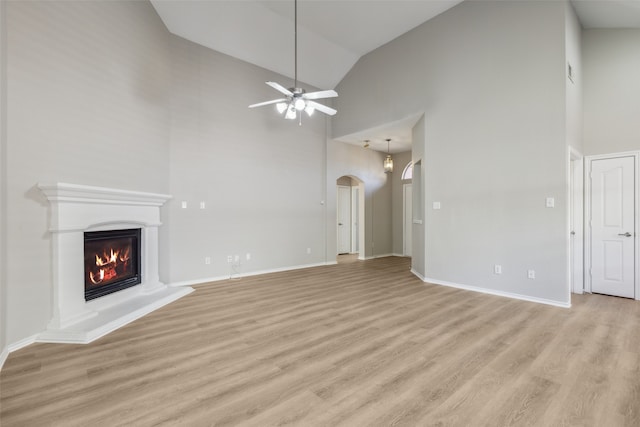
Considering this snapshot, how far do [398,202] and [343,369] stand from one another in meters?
6.94

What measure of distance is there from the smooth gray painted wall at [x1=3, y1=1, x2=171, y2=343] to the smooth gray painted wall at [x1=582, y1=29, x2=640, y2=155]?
6.67m

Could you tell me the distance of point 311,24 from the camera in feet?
17.5

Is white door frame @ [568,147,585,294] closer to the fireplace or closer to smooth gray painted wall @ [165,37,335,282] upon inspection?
smooth gray painted wall @ [165,37,335,282]

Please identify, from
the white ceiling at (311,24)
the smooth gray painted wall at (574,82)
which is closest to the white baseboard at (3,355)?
the white ceiling at (311,24)

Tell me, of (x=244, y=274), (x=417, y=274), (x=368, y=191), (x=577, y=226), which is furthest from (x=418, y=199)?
(x=244, y=274)

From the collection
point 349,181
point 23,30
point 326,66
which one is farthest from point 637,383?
point 349,181

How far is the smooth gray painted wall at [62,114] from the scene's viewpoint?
265cm

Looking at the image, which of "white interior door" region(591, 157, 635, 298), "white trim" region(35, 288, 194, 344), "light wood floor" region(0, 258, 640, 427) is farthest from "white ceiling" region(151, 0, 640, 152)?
"white trim" region(35, 288, 194, 344)

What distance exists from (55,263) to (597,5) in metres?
7.29

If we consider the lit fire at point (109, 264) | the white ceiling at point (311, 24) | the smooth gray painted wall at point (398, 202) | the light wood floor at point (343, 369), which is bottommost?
the light wood floor at point (343, 369)

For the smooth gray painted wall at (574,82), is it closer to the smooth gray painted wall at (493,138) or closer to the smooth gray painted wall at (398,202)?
the smooth gray painted wall at (493,138)

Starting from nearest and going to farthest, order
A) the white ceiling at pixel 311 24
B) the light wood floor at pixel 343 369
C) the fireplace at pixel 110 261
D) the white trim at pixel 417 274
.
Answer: the light wood floor at pixel 343 369 → the fireplace at pixel 110 261 → the white ceiling at pixel 311 24 → the white trim at pixel 417 274

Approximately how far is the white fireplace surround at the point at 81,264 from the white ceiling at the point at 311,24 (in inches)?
119

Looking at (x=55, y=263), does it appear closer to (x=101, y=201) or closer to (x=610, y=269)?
(x=101, y=201)
